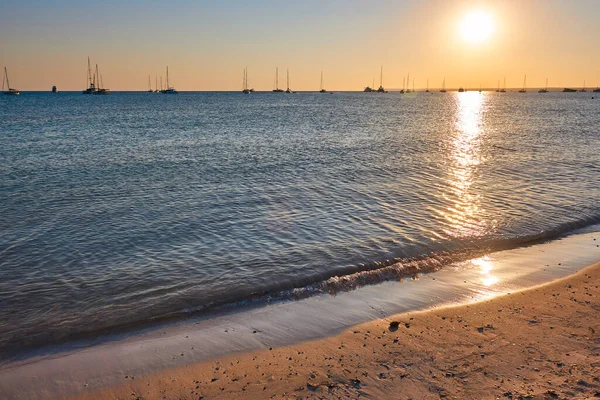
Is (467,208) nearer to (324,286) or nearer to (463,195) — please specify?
(463,195)

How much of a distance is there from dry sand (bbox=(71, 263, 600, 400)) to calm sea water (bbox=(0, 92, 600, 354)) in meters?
3.09

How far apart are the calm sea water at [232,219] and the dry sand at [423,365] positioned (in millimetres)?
3094

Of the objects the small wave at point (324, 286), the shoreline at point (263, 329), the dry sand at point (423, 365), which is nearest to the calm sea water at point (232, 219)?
the small wave at point (324, 286)

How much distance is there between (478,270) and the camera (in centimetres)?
1390

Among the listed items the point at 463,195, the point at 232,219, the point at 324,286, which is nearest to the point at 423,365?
the point at 324,286

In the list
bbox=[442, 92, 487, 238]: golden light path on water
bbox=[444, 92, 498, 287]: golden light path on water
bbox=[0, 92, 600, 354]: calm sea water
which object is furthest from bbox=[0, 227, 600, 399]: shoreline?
bbox=[442, 92, 487, 238]: golden light path on water

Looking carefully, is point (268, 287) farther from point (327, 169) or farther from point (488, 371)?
point (327, 169)

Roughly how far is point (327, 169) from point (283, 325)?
70.8 feet

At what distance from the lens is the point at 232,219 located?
19.1 metres

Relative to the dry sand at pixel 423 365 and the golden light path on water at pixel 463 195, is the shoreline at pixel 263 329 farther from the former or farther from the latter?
the golden light path on water at pixel 463 195

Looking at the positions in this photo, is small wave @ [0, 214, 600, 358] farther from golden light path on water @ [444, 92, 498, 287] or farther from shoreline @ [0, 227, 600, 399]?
golden light path on water @ [444, 92, 498, 287]

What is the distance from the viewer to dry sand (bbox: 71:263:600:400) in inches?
297

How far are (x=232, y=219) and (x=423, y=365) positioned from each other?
39.9 ft

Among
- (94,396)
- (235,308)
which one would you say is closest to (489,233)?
(235,308)
